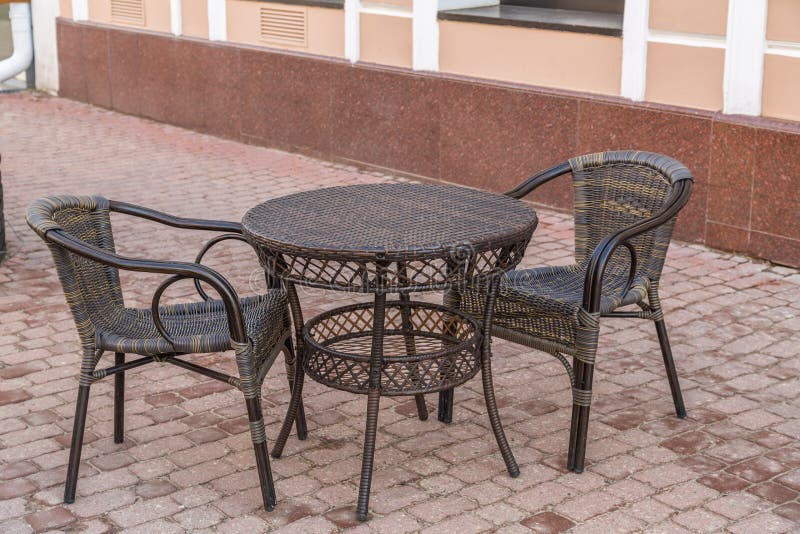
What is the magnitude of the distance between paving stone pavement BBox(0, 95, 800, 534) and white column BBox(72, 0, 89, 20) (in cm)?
665

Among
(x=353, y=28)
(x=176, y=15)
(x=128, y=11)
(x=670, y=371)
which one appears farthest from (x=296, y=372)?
(x=128, y=11)

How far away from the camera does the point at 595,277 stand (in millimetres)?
4207

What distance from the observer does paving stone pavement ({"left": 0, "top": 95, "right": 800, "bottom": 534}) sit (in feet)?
13.2

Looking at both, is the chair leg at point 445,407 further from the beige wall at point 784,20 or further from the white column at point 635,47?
the white column at point 635,47

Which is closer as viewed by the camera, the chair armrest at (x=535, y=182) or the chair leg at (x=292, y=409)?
the chair leg at (x=292, y=409)

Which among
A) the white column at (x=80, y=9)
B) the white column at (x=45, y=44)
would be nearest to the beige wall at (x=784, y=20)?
the white column at (x=80, y=9)

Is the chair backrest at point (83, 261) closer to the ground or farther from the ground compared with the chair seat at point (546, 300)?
farther from the ground

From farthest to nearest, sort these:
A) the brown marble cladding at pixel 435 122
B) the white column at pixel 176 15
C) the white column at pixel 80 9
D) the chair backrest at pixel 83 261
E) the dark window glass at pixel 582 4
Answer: the white column at pixel 80 9 → the white column at pixel 176 15 → the dark window glass at pixel 582 4 → the brown marble cladding at pixel 435 122 → the chair backrest at pixel 83 261

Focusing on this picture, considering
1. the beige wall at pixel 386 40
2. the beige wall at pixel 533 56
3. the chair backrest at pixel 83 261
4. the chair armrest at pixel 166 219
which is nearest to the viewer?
the chair backrest at pixel 83 261

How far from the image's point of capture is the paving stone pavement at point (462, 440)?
159 inches

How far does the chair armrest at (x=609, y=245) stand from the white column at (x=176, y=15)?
7852 millimetres

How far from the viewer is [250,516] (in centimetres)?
403

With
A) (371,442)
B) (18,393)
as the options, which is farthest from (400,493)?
(18,393)

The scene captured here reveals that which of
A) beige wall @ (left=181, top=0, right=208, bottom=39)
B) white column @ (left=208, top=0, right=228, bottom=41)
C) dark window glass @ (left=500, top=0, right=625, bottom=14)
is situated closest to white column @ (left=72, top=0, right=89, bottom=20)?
beige wall @ (left=181, top=0, right=208, bottom=39)
